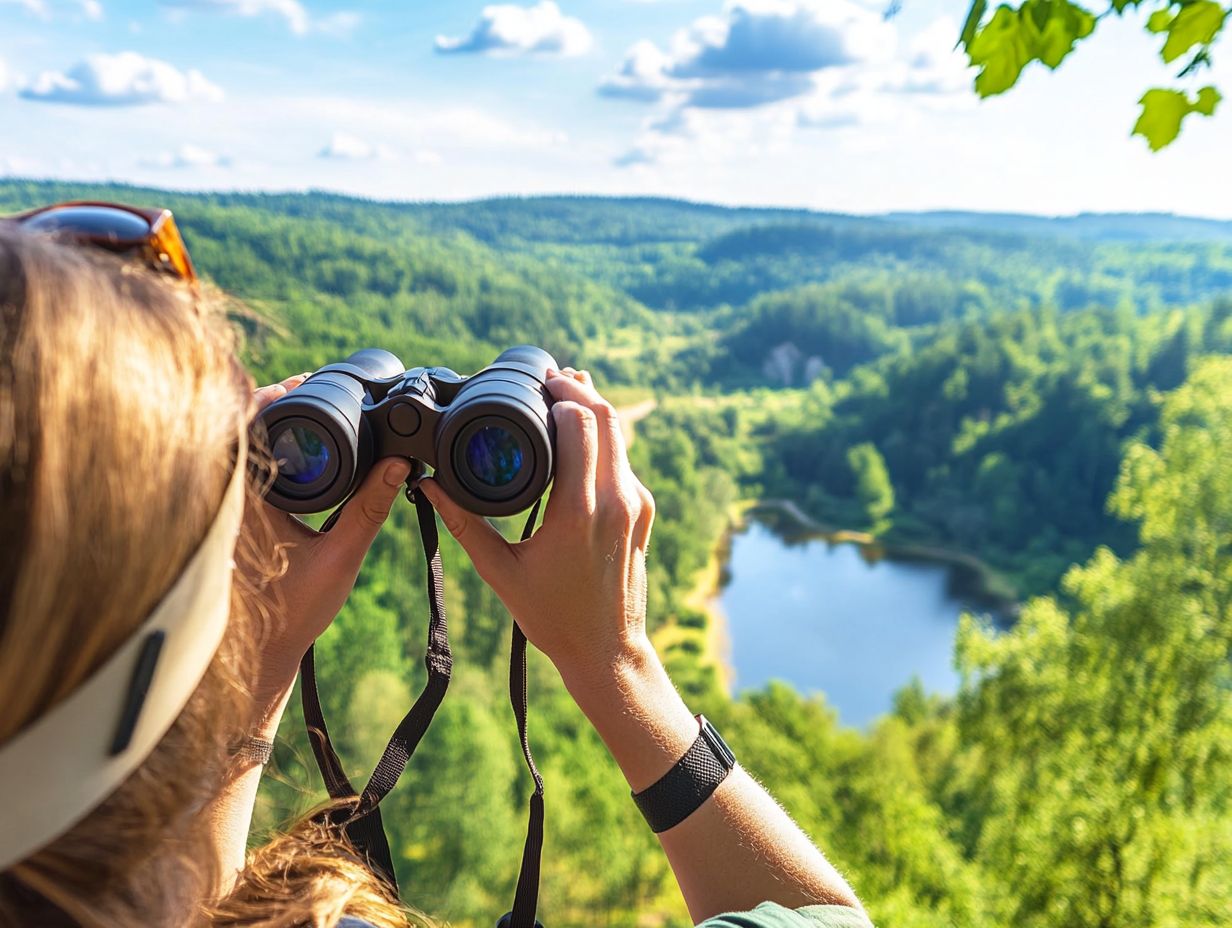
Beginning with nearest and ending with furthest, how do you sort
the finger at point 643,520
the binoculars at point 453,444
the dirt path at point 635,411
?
1. the finger at point 643,520
2. the binoculars at point 453,444
3. the dirt path at point 635,411

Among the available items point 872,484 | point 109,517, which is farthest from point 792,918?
point 872,484

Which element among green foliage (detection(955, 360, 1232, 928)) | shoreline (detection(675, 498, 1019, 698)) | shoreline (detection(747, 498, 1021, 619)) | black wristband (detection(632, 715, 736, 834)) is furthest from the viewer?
shoreline (detection(747, 498, 1021, 619))

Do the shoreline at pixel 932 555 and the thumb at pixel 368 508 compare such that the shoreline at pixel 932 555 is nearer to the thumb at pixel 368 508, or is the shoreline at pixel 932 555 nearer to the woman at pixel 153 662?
the thumb at pixel 368 508

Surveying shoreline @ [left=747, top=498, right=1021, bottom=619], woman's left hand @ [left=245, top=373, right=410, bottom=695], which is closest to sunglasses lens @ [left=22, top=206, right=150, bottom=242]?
woman's left hand @ [left=245, top=373, right=410, bottom=695]

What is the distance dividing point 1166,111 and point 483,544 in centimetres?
97

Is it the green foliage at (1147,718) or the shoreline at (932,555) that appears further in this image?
the shoreline at (932,555)

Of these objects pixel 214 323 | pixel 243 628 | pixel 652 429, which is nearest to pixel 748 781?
pixel 243 628

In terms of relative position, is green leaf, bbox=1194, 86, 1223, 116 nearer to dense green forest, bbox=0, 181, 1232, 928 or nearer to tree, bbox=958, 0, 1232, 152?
tree, bbox=958, 0, 1232, 152

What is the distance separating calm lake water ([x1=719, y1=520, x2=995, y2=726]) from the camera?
1000 inches

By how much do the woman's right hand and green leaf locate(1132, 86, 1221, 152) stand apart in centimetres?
79

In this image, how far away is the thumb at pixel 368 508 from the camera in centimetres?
109

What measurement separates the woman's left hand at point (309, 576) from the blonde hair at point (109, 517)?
316 mm

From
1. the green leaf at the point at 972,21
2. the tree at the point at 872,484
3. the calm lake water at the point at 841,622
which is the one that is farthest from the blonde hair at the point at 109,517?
the tree at the point at 872,484

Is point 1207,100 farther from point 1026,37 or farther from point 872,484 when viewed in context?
point 872,484
